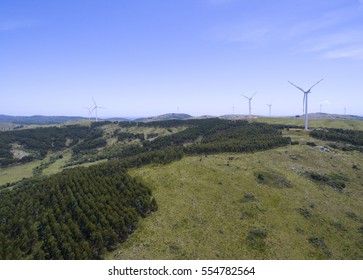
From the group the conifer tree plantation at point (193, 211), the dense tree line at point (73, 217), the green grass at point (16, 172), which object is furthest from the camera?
the green grass at point (16, 172)

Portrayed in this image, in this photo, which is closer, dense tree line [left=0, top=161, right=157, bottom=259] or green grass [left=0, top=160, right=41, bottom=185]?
dense tree line [left=0, top=161, right=157, bottom=259]

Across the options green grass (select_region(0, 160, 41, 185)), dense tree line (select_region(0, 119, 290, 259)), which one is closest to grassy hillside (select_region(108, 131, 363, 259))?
dense tree line (select_region(0, 119, 290, 259))

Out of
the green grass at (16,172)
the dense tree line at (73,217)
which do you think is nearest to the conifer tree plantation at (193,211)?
the dense tree line at (73,217)

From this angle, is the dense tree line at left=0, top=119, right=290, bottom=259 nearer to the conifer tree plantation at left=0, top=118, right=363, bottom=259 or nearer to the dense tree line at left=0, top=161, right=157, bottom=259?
the dense tree line at left=0, top=161, right=157, bottom=259

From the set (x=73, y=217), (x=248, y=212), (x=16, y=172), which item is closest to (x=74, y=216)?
(x=73, y=217)

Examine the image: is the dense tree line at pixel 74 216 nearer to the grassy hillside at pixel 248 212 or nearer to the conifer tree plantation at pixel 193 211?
the conifer tree plantation at pixel 193 211
